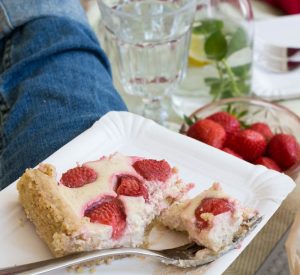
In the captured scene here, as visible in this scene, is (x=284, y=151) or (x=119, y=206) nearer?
(x=119, y=206)

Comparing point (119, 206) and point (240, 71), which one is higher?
point (119, 206)

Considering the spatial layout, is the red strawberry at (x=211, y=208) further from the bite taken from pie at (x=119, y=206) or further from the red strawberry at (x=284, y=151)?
the red strawberry at (x=284, y=151)

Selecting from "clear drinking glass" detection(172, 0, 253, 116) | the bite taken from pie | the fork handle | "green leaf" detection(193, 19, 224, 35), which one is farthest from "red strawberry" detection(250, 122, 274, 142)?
the fork handle

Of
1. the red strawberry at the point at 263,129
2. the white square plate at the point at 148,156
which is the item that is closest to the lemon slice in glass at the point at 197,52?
the red strawberry at the point at 263,129

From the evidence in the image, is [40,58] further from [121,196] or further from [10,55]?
[121,196]

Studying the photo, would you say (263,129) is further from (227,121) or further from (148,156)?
(148,156)

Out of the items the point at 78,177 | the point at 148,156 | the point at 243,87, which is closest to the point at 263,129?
the point at 243,87
